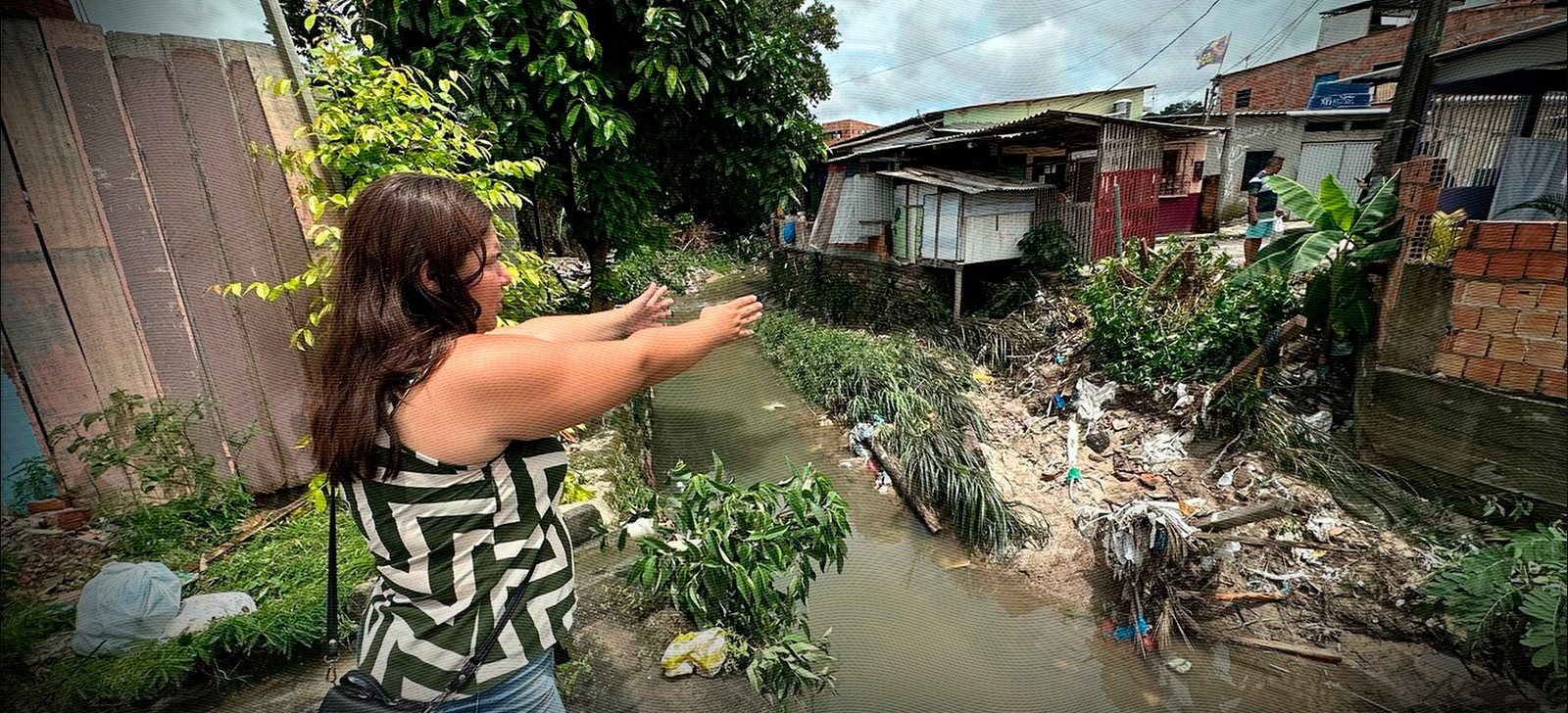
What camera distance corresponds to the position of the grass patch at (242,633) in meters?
1.30

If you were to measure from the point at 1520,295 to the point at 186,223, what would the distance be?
3258 millimetres

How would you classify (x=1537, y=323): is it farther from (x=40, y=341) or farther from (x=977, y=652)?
(x=40, y=341)

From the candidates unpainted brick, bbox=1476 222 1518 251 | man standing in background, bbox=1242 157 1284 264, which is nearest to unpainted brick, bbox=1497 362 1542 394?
unpainted brick, bbox=1476 222 1518 251

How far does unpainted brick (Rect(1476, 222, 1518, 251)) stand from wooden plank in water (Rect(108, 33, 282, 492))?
3.26 meters

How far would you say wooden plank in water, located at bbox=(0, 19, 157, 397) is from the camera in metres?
1.21

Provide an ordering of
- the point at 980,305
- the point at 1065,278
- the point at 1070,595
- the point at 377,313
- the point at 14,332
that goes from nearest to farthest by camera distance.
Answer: the point at 377,313, the point at 14,332, the point at 1070,595, the point at 1065,278, the point at 980,305

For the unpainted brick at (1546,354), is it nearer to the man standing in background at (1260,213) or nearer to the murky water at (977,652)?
the murky water at (977,652)

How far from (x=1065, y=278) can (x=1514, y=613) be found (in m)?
5.12

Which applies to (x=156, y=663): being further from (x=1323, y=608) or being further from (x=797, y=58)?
(x=1323, y=608)

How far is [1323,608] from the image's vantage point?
2.84 metres

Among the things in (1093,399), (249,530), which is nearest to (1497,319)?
(249,530)

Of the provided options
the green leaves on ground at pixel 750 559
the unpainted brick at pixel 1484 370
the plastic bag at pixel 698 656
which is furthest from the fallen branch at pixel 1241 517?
the plastic bag at pixel 698 656

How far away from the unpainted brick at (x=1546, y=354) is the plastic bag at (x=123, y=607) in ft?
10.2

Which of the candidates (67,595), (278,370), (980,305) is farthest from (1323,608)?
(67,595)
